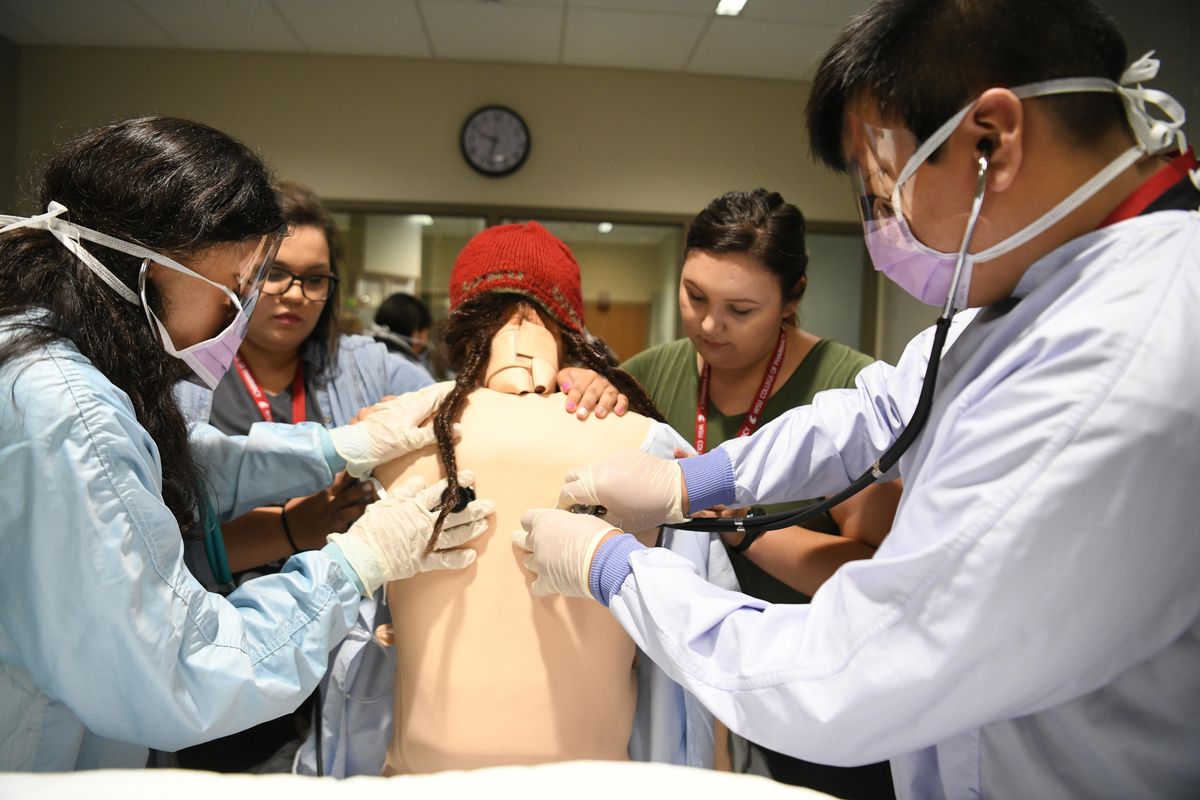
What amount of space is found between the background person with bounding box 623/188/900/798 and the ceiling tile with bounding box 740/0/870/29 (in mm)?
2280

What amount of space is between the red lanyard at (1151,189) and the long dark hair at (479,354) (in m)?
0.75

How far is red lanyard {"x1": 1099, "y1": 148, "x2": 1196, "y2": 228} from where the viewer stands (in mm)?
→ 706

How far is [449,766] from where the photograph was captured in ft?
3.38

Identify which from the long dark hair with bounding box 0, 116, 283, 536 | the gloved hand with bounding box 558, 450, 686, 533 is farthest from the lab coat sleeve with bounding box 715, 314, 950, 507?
the long dark hair with bounding box 0, 116, 283, 536

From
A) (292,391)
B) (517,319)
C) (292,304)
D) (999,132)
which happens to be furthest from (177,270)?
(999,132)

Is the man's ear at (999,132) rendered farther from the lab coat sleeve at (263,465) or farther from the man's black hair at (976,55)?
the lab coat sleeve at (263,465)

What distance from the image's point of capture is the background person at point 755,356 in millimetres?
1351

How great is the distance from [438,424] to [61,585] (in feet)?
1.60

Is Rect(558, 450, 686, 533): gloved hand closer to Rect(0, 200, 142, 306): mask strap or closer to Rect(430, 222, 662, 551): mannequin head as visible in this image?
Rect(430, 222, 662, 551): mannequin head

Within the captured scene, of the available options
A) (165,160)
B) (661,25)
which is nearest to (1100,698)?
(165,160)

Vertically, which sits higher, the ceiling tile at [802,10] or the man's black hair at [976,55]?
the ceiling tile at [802,10]

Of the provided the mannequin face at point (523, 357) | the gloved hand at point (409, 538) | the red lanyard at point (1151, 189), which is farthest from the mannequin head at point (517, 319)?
the red lanyard at point (1151, 189)

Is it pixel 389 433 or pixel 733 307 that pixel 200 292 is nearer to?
pixel 389 433

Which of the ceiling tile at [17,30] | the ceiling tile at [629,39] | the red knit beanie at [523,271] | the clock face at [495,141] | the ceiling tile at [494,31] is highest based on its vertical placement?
the ceiling tile at [629,39]
